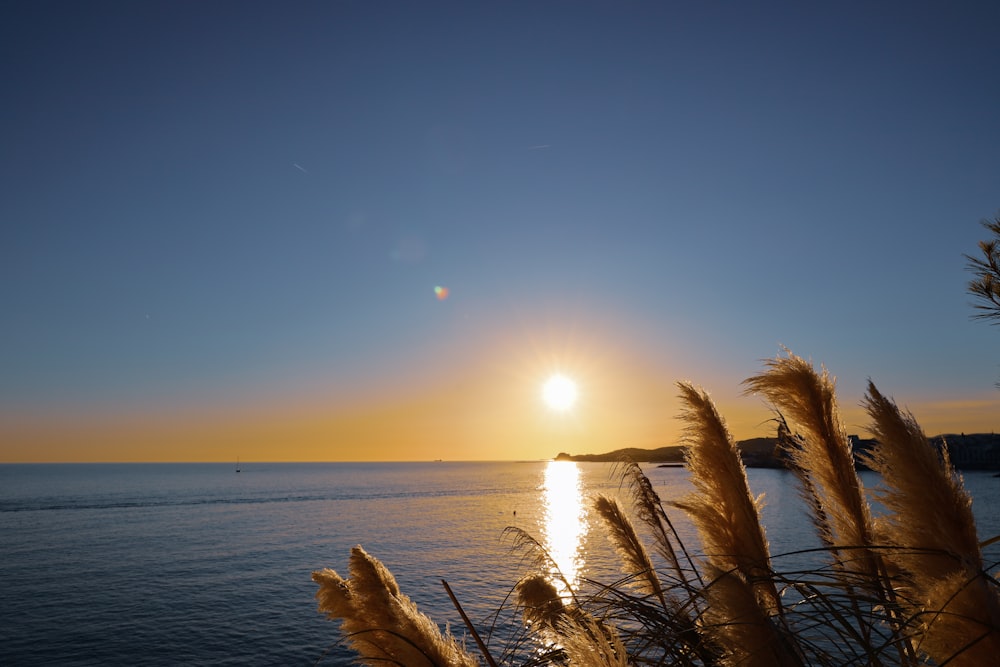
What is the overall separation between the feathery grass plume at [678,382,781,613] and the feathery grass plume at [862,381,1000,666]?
0.43 meters

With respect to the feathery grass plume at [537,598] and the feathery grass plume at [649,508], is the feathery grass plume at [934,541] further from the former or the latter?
the feathery grass plume at [537,598]

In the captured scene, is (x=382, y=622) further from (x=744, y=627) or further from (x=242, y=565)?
(x=242, y=565)

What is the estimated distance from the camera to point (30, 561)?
130 ft

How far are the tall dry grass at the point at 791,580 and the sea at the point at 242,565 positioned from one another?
0.85 ft

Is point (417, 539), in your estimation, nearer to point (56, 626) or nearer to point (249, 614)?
point (249, 614)

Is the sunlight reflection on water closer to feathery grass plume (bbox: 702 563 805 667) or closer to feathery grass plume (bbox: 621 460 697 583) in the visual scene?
feathery grass plume (bbox: 621 460 697 583)

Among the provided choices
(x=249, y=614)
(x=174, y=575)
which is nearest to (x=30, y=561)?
(x=174, y=575)

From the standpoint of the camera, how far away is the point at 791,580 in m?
1.94

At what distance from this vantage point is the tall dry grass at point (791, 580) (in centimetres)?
117

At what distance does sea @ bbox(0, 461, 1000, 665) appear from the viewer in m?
23.4

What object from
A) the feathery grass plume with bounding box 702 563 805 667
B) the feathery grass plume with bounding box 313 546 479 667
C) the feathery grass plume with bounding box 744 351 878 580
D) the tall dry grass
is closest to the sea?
the feathery grass plume with bounding box 313 546 479 667

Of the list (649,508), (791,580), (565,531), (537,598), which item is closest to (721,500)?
(791,580)

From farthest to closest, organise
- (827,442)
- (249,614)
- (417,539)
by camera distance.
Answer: (417,539) → (249,614) → (827,442)

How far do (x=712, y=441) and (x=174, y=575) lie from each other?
43.1 m
